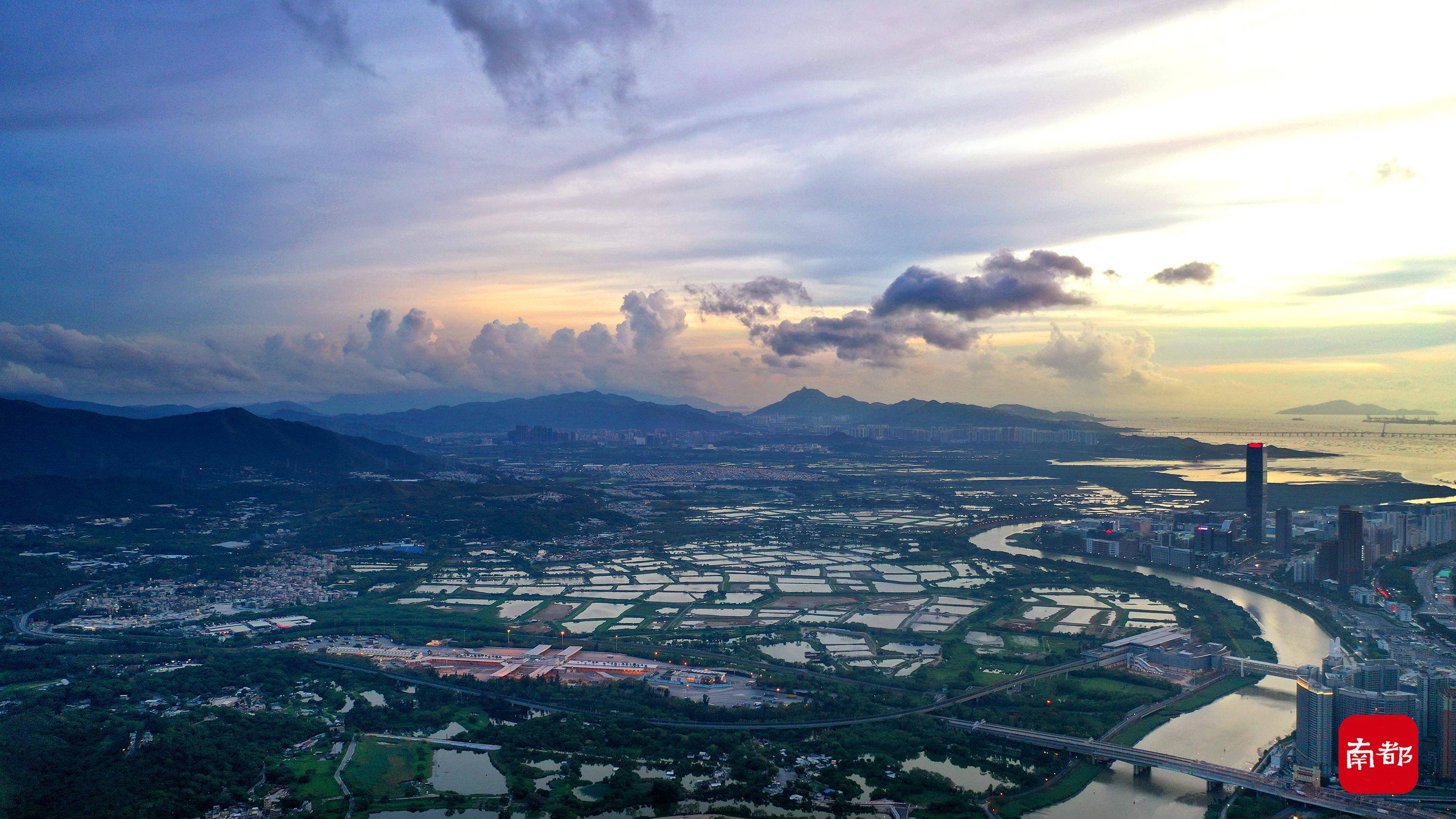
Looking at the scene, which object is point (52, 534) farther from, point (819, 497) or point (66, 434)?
point (819, 497)

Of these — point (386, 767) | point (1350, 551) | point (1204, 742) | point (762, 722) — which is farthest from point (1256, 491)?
point (386, 767)

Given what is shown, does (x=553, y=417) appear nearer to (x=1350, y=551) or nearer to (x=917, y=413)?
(x=917, y=413)

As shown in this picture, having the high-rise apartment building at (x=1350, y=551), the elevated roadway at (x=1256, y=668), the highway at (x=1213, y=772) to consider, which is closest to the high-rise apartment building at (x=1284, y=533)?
the high-rise apartment building at (x=1350, y=551)

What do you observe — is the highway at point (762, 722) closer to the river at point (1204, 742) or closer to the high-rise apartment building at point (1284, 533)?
the river at point (1204, 742)

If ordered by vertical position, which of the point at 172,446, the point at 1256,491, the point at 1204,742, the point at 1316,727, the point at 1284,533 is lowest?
the point at 1204,742

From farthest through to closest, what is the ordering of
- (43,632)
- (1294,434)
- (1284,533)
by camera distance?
1. (1294,434)
2. (1284,533)
3. (43,632)

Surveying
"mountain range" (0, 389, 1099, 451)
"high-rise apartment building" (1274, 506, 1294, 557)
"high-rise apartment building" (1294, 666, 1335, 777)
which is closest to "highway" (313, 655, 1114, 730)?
"high-rise apartment building" (1294, 666, 1335, 777)
